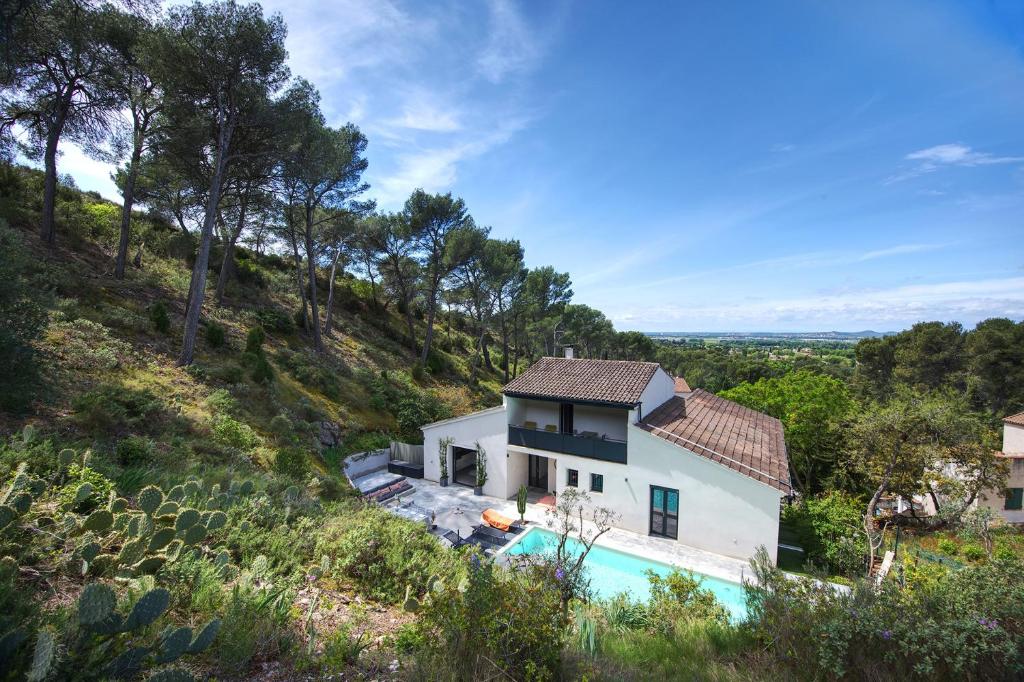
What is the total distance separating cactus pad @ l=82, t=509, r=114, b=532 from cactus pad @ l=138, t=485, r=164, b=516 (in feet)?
0.98

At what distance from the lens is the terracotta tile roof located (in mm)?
14086

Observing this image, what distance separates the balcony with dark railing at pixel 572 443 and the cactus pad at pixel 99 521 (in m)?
11.7

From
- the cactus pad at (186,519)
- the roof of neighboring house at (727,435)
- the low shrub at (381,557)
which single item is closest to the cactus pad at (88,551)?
the cactus pad at (186,519)

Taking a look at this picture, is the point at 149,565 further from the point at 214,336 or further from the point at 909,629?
the point at 214,336

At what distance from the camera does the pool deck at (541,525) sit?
11.0 meters

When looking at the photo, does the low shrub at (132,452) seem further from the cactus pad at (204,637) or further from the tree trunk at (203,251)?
the tree trunk at (203,251)

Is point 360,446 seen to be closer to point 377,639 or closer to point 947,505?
point 377,639

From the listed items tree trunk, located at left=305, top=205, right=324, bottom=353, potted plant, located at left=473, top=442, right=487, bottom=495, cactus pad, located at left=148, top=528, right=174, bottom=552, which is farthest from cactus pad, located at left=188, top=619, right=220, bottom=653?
tree trunk, located at left=305, top=205, right=324, bottom=353

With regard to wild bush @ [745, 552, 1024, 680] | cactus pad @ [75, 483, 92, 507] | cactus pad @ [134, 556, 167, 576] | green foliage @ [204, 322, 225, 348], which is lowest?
wild bush @ [745, 552, 1024, 680]

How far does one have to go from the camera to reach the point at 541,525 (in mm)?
13023

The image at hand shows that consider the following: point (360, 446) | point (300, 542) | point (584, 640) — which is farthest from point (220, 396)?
point (584, 640)

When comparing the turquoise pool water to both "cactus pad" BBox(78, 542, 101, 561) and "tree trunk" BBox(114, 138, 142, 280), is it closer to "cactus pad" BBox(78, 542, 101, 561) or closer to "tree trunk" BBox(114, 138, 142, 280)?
"cactus pad" BBox(78, 542, 101, 561)

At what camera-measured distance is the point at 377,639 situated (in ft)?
14.6

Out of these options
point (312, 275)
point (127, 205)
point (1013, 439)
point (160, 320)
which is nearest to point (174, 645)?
point (160, 320)
